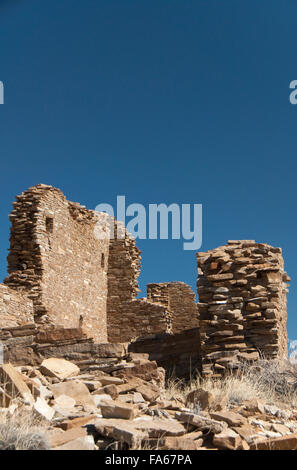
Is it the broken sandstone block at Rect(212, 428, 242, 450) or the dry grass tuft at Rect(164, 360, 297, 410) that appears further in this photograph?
the dry grass tuft at Rect(164, 360, 297, 410)

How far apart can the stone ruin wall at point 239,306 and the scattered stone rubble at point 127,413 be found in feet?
7.06

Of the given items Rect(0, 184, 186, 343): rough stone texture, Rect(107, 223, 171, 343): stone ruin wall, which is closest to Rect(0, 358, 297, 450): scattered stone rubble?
Rect(0, 184, 186, 343): rough stone texture

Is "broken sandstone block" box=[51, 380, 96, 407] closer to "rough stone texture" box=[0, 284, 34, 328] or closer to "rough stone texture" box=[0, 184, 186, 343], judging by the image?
"rough stone texture" box=[0, 184, 186, 343]

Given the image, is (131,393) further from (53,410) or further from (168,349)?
(168,349)

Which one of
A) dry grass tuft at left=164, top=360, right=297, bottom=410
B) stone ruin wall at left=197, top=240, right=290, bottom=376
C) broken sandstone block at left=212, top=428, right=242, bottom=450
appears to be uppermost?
stone ruin wall at left=197, top=240, right=290, bottom=376

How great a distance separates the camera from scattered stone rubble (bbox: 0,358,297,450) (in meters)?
4.21

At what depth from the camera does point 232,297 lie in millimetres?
9133

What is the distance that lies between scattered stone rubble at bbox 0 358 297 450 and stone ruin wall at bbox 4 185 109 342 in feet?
26.5

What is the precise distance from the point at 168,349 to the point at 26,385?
16.2ft

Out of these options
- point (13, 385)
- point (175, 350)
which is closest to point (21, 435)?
point (13, 385)

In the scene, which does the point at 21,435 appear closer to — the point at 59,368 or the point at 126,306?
the point at 59,368

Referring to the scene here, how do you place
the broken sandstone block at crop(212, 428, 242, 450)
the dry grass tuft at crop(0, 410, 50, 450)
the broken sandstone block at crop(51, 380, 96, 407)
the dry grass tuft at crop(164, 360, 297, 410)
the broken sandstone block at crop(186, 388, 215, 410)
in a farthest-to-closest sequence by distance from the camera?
the dry grass tuft at crop(164, 360, 297, 410)
the broken sandstone block at crop(186, 388, 215, 410)
the broken sandstone block at crop(51, 380, 96, 407)
the broken sandstone block at crop(212, 428, 242, 450)
the dry grass tuft at crop(0, 410, 50, 450)

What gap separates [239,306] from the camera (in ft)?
29.7
